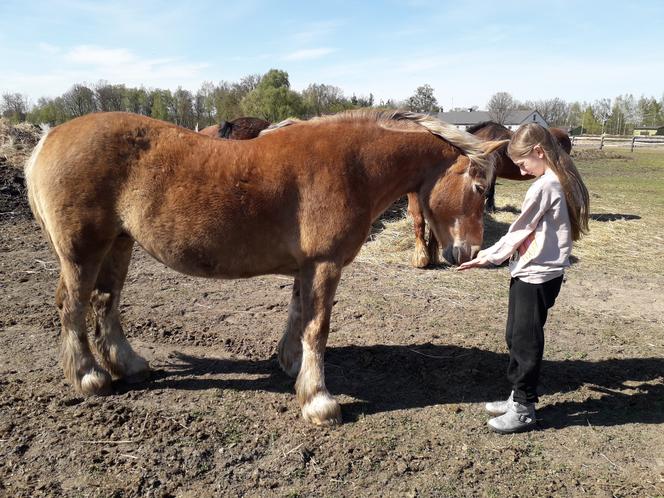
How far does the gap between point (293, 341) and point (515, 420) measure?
5.82 feet

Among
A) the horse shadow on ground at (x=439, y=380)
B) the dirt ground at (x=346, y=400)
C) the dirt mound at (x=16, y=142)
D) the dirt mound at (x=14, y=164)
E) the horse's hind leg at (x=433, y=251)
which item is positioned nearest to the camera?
the dirt ground at (x=346, y=400)

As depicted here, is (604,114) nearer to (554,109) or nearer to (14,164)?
(554,109)

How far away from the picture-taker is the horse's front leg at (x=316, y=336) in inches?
123

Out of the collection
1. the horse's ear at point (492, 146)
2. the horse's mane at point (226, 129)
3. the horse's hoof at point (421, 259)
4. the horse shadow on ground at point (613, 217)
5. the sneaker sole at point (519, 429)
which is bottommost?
the sneaker sole at point (519, 429)

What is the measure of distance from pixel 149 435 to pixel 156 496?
0.57m

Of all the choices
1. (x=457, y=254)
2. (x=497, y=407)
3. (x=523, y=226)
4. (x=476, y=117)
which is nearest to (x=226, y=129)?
(x=457, y=254)

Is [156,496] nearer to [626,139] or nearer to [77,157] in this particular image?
[77,157]

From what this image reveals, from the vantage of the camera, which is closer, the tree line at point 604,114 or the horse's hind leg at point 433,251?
the horse's hind leg at point 433,251

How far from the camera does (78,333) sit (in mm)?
3406

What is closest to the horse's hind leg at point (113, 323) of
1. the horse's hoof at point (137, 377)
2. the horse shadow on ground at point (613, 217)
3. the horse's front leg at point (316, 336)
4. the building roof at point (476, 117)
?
the horse's hoof at point (137, 377)

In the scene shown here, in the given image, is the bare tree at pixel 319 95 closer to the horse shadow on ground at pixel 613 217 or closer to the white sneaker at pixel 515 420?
the horse shadow on ground at pixel 613 217

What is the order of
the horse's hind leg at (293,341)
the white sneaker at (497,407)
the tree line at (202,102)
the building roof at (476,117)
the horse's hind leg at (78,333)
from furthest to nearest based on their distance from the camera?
the building roof at (476,117), the tree line at (202,102), the horse's hind leg at (293,341), the white sneaker at (497,407), the horse's hind leg at (78,333)

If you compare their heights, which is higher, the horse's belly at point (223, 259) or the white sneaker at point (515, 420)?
the horse's belly at point (223, 259)

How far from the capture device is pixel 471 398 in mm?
3643
